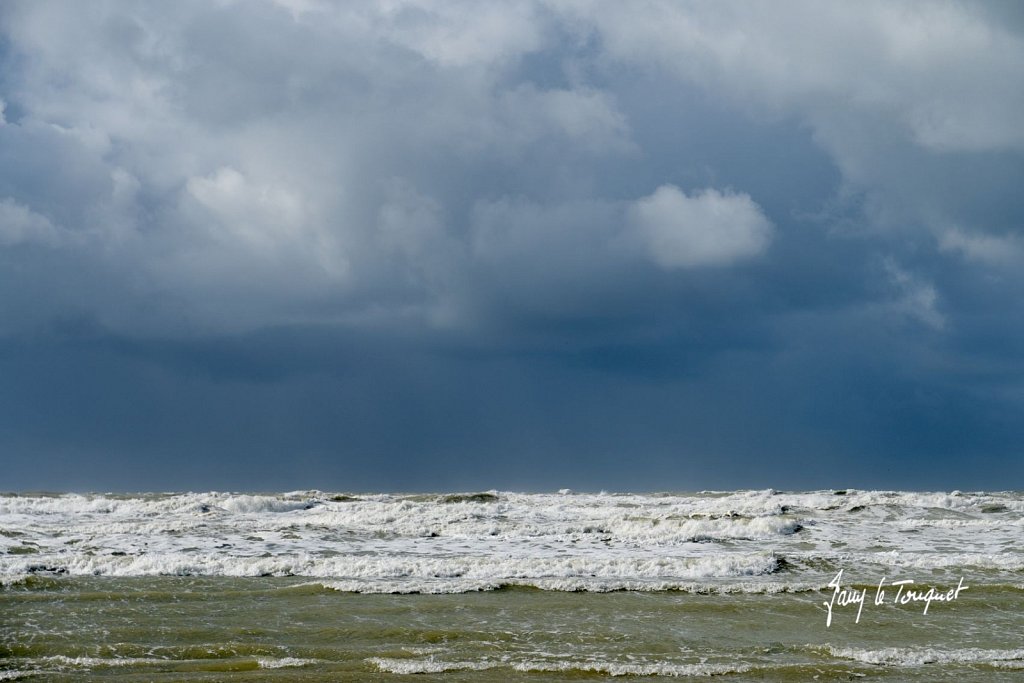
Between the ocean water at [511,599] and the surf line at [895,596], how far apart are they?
83mm

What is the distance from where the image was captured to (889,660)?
1365cm

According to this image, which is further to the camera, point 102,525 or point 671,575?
point 102,525

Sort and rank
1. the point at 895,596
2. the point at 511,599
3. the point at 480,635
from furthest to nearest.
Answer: the point at 895,596, the point at 511,599, the point at 480,635

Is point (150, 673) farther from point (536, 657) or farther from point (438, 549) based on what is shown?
point (438, 549)

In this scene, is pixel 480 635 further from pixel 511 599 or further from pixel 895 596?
pixel 895 596

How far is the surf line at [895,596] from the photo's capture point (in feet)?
59.8

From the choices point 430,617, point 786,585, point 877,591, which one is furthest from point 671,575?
point 430,617

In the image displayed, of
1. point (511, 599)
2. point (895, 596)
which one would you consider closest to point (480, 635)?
point (511, 599)

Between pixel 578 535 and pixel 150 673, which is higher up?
pixel 578 535

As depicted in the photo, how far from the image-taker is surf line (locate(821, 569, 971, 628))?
1822 cm

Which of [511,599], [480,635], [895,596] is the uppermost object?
[511,599]

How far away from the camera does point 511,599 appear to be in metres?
18.6

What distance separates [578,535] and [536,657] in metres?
16.6

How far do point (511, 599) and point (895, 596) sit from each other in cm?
921
